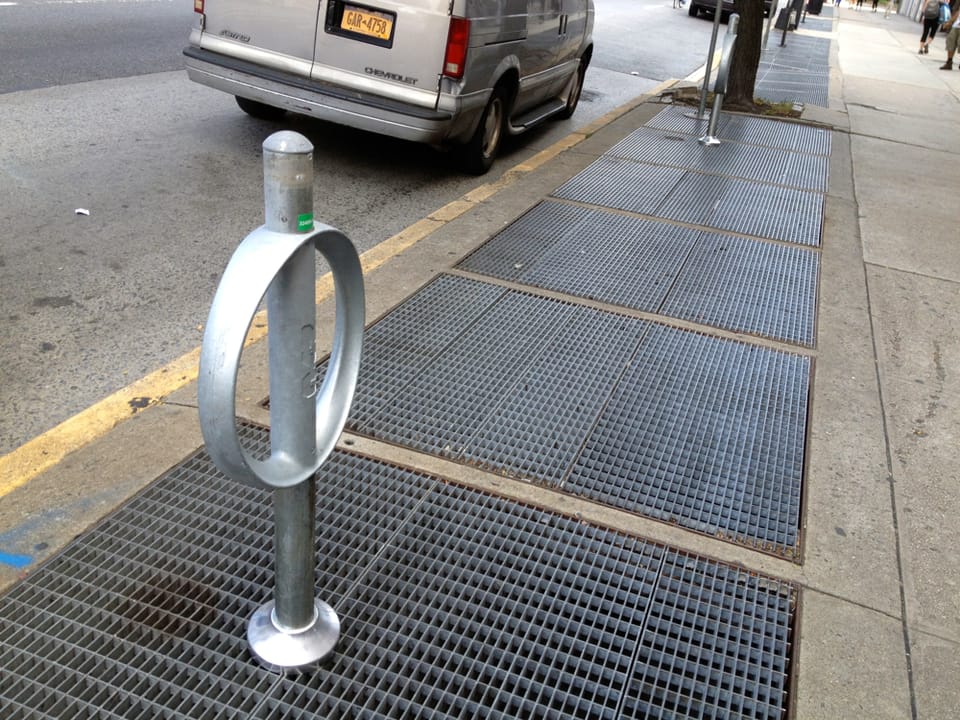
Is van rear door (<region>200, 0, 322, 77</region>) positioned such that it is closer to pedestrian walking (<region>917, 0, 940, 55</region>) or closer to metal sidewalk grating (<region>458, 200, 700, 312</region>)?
metal sidewalk grating (<region>458, 200, 700, 312</region>)

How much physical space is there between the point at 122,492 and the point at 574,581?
162cm

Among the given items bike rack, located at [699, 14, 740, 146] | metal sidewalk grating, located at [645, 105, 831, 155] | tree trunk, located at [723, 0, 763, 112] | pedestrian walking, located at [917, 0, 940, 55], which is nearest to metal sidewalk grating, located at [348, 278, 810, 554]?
bike rack, located at [699, 14, 740, 146]

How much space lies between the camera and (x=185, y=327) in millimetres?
4637

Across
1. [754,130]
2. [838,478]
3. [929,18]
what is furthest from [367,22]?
[929,18]

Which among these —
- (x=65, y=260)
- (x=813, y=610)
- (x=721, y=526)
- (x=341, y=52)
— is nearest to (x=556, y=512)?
(x=721, y=526)

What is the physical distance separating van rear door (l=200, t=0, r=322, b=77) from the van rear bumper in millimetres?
80

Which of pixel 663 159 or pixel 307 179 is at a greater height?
pixel 307 179

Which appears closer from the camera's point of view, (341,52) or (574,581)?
(574,581)

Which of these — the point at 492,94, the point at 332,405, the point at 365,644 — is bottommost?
the point at 365,644

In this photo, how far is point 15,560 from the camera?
9.34 feet

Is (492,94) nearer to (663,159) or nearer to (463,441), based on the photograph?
(663,159)

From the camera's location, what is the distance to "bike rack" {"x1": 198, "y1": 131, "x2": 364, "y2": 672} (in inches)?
74.5

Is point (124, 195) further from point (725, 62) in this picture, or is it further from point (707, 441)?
point (725, 62)

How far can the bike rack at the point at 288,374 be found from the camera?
1.89 meters
